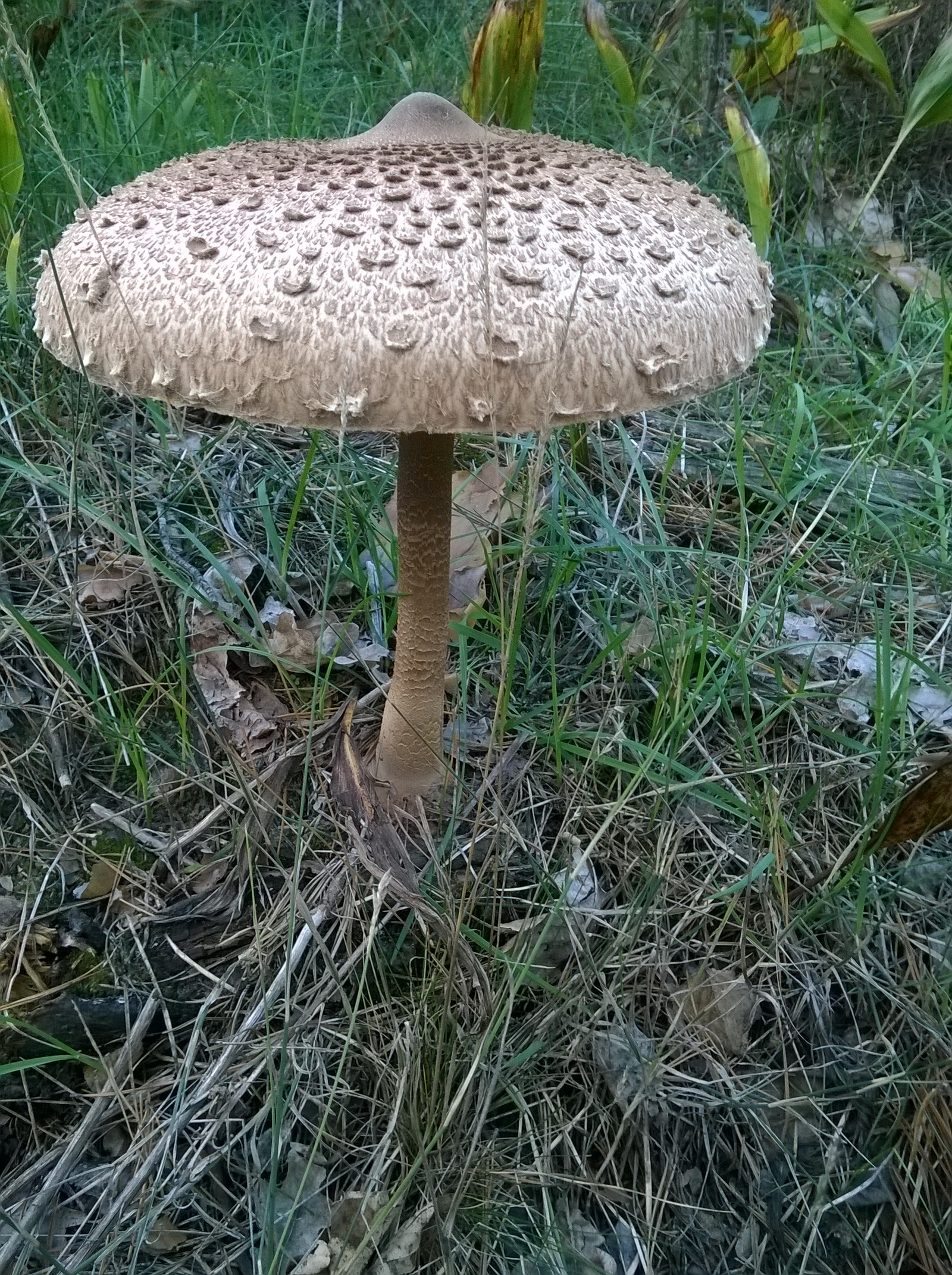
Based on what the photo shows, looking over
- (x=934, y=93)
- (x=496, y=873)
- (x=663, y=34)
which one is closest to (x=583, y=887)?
(x=496, y=873)

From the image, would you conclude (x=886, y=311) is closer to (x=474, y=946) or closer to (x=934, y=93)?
(x=934, y=93)

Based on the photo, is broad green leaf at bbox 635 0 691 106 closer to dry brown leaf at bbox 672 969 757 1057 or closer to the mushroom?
the mushroom

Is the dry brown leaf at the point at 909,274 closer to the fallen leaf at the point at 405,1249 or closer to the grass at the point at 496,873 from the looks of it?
A: the grass at the point at 496,873

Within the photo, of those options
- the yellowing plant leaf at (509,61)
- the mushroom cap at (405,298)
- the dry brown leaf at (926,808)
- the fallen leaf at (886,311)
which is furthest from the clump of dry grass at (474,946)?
the fallen leaf at (886,311)

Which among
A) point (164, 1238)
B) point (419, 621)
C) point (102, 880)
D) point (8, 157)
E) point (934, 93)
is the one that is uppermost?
point (934, 93)

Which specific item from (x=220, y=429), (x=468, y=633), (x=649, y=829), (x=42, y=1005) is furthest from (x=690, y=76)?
(x=42, y=1005)

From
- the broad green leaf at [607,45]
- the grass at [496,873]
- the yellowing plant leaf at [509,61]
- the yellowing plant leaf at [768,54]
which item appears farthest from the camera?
the yellowing plant leaf at [768,54]
